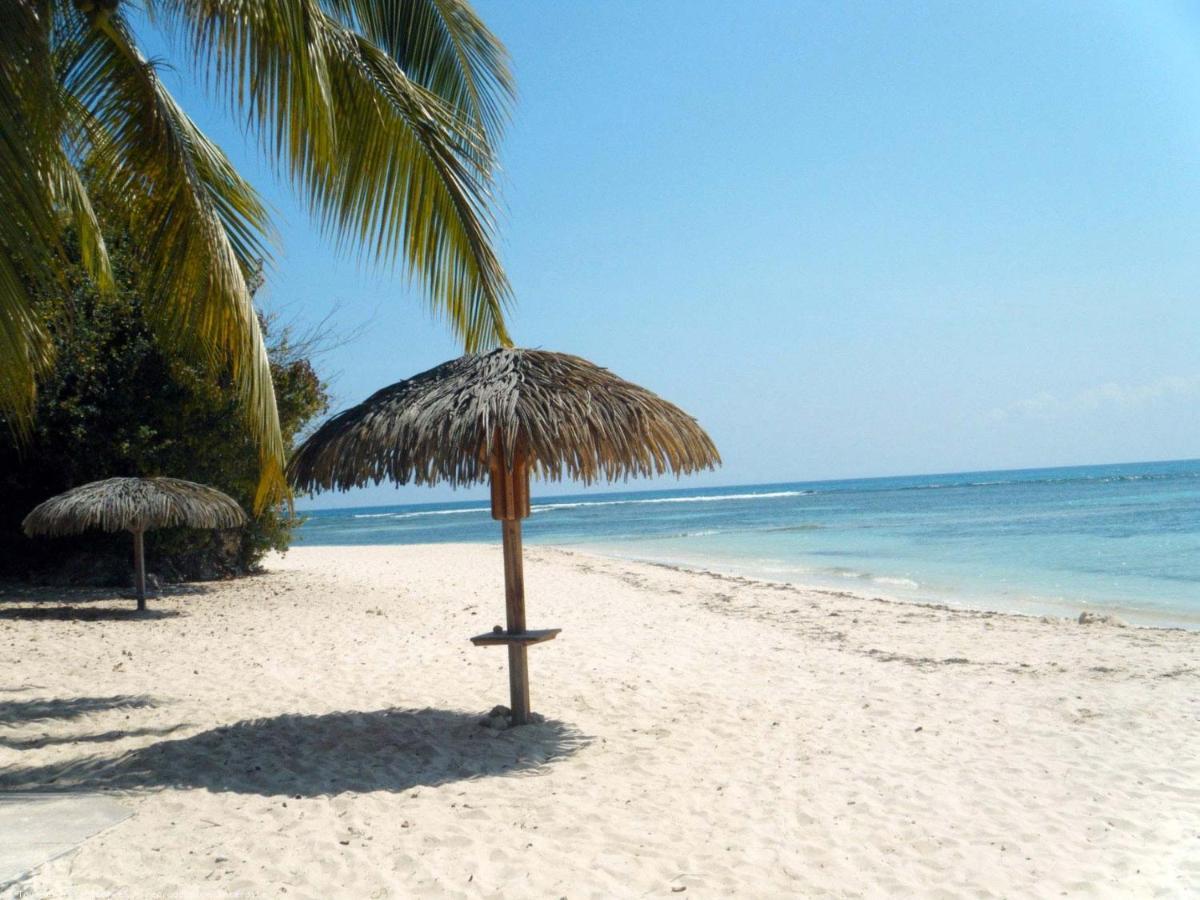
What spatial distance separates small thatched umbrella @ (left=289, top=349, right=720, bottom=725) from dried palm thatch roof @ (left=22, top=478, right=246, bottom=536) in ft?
16.0

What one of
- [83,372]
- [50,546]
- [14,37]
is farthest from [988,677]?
[50,546]

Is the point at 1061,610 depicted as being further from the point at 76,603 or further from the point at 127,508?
the point at 76,603

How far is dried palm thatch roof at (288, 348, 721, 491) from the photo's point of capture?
462cm

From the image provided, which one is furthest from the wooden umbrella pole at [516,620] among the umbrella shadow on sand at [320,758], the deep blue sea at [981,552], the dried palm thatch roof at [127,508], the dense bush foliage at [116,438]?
the deep blue sea at [981,552]

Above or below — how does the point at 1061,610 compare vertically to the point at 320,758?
below

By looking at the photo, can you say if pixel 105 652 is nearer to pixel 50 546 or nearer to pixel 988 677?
pixel 50 546

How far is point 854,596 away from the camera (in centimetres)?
1251

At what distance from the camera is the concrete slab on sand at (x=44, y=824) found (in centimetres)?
331

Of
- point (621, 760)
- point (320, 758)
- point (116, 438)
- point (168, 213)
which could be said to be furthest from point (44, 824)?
point (116, 438)

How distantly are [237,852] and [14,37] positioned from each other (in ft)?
10.3

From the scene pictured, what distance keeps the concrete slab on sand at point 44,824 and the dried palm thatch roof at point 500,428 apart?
1734 mm

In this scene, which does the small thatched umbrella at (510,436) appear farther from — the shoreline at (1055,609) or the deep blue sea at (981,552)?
the deep blue sea at (981,552)

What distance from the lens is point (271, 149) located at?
474cm

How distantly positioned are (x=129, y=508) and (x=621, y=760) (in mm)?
6337
